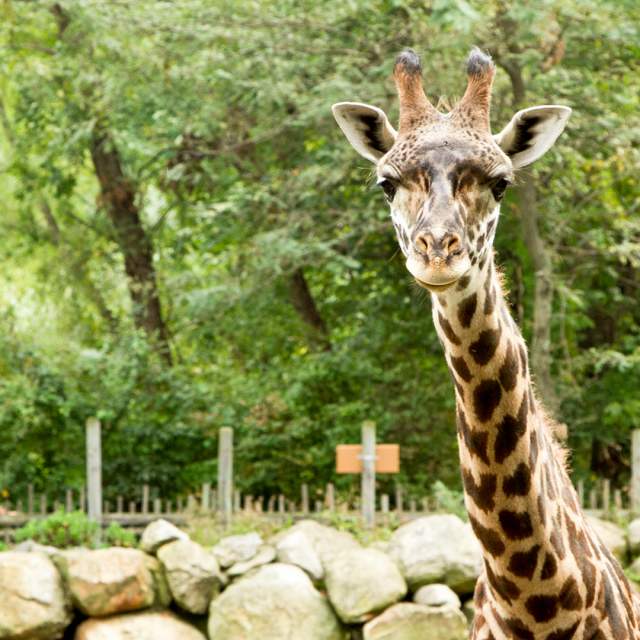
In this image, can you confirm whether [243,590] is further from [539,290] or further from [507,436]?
[507,436]

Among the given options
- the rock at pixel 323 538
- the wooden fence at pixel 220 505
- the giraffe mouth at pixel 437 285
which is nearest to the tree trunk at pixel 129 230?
the wooden fence at pixel 220 505

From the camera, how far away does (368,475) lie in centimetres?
1120

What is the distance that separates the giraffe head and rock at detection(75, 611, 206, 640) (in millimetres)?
6753

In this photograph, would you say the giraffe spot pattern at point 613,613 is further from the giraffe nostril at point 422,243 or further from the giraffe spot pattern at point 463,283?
the giraffe nostril at point 422,243

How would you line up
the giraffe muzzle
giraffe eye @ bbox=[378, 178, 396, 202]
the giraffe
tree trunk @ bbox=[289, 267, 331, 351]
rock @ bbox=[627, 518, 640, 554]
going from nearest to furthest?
the giraffe muzzle, the giraffe, giraffe eye @ bbox=[378, 178, 396, 202], rock @ bbox=[627, 518, 640, 554], tree trunk @ bbox=[289, 267, 331, 351]

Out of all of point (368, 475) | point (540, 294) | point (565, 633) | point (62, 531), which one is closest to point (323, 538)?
point (368, 475)

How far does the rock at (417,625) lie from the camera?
948 cm

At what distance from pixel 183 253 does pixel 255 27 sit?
407 cm

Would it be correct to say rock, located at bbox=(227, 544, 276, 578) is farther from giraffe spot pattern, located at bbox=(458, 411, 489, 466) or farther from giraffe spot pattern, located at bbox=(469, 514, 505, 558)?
giraffe spot pattern, located at bbox=(458, 411, 489, 466)

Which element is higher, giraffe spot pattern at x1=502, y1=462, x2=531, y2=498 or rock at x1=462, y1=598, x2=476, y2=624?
giraffe spot pattern at x1=502, y1=462, x2=531, y2=498

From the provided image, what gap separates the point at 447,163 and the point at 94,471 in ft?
28.0

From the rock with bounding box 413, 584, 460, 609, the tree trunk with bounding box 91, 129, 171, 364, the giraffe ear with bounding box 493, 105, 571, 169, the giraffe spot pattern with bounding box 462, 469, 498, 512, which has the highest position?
the tree trunk with bounding box 91, 129, 171, 364

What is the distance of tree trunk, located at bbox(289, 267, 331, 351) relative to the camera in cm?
1450

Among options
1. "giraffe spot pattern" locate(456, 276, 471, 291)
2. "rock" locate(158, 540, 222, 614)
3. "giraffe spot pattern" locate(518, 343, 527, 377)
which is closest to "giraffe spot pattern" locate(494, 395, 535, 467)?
"giraffe spot pattern" locate(518, 343, 527, 377)
